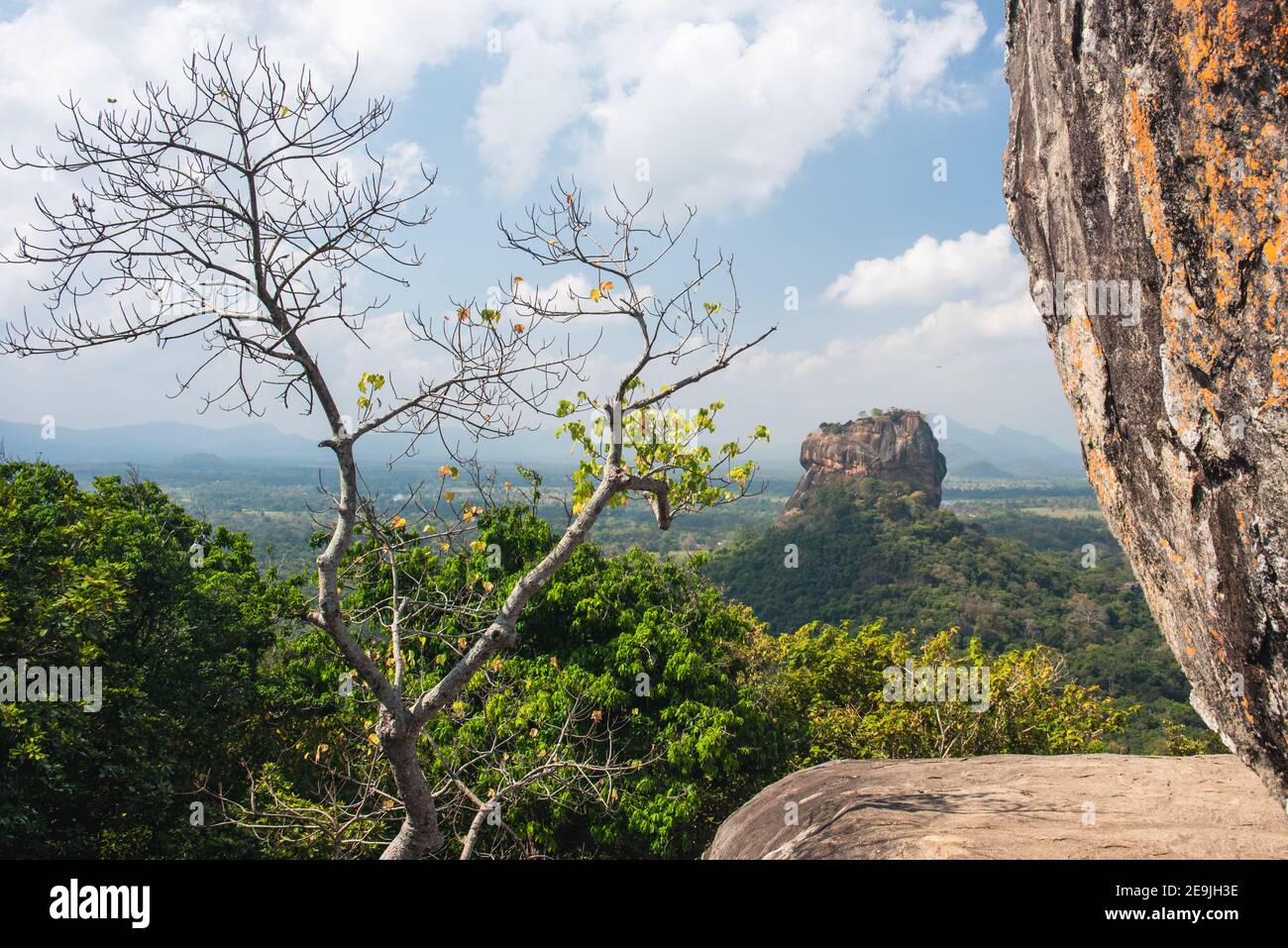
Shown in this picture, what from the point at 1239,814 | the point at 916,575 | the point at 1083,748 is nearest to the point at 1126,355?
the point at 1239,814

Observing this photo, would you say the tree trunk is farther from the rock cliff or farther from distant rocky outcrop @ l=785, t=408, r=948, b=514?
distant rocky outcrop @ l=785, t=408, r=948, b=514

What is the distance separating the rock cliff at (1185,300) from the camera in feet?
9.47

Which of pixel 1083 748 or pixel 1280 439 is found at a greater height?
pixel 1280 439

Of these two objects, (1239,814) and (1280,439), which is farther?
(1239,814)

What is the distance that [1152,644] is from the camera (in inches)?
1358

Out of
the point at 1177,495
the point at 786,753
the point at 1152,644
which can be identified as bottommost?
the point at 1152,644

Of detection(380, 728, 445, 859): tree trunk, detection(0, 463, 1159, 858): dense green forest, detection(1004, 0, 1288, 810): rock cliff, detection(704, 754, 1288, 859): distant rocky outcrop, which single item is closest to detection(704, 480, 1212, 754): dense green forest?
detection(0, 463, 1159, 858): dense green forest

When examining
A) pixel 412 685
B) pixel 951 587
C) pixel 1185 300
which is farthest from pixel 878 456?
pixel 1185 300

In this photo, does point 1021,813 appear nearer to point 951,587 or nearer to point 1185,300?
point 1185,300

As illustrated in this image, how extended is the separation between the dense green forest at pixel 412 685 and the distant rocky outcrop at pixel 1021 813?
75.4 inches

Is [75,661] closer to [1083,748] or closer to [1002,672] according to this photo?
[1002,672]
